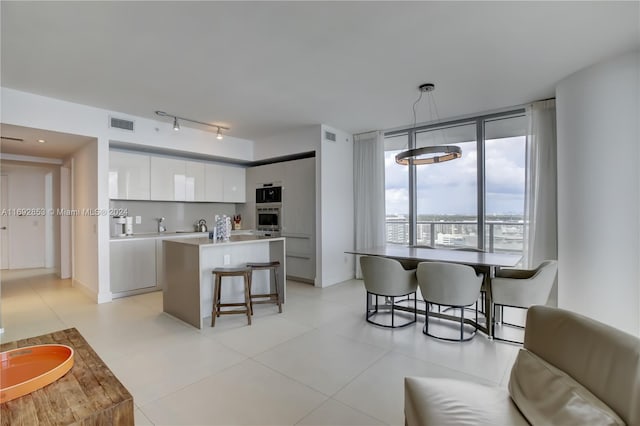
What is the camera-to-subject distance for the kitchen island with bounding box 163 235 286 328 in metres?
3.36

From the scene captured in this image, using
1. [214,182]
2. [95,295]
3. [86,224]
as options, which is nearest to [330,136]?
[214,182]

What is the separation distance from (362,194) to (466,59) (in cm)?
302

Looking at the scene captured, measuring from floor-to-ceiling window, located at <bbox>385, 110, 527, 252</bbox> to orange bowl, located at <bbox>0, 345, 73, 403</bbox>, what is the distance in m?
4.82

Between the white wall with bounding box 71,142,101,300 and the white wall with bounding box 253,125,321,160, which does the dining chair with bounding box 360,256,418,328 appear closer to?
the white wall with bounding box 253,125,321,160

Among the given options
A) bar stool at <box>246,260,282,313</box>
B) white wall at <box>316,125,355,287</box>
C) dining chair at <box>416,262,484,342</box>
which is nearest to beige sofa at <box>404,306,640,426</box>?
dining chair at <box>416,262,484,342</box>

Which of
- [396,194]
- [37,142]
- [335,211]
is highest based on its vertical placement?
[37,142]

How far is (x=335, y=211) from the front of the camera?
5.33m

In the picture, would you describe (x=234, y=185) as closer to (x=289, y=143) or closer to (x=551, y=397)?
(x=289, y=143)

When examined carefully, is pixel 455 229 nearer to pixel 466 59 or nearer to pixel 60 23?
pixel 466 59

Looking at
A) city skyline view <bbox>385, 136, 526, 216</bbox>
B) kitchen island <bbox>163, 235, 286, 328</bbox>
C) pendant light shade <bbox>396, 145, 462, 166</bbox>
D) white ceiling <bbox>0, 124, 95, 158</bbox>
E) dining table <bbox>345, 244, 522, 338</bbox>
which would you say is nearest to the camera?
dining table <bbox>345, 244, 522, 338</bbox>

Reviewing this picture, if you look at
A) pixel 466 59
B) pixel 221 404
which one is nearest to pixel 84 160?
pixel 221 404

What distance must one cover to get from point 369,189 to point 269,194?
6.46 ft

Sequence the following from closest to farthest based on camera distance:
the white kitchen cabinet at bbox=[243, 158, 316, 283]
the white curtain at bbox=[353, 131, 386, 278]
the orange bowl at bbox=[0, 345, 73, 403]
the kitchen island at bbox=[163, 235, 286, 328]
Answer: the orange bowl at bbox=[0, 345, 73, 403]
the kitchen island at bbox=[163, 235, 286, 328]
the white kitchen cabinet at bbox=[243, 158, 316, 283]
the white curtain at bbox=[353, 131, 386, 278]

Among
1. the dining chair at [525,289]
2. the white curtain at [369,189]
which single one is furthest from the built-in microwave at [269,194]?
the dining chair at [525,289]
